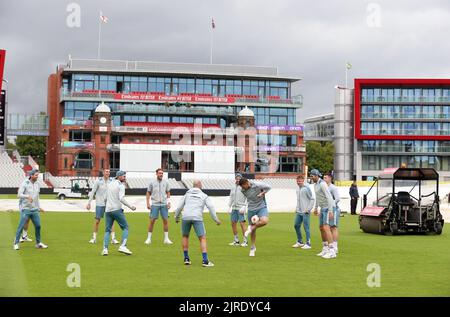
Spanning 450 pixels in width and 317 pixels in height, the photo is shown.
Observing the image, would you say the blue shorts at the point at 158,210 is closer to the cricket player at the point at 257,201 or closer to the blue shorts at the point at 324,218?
the cricket player at the point at 257,201

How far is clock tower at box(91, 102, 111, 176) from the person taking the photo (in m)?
93.5

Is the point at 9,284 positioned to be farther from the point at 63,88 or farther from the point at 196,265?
the point at 63,88

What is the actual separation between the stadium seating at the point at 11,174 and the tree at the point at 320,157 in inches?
1810

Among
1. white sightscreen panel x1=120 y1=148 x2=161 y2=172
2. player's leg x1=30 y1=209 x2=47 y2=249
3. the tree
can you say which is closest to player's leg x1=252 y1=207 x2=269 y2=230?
player's leg x1=30 y1=209 x2=47 y2=249

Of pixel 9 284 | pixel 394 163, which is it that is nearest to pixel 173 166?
pixel 394 163

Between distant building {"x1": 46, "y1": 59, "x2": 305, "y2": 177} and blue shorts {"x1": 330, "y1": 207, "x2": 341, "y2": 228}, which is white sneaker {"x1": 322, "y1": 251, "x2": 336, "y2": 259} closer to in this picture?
blue shorts {"x1": 330, "y1": 207, "x2": 341, "y2": 228}

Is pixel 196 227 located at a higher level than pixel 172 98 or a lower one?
lower

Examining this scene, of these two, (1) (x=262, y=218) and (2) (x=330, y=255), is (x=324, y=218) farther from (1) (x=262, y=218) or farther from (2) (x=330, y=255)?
(1) (x=262, y=218)

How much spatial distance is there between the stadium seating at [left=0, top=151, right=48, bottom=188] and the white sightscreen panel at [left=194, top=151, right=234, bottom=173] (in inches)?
843

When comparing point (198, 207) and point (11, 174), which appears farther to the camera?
point (11, 174)

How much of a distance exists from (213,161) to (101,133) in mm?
15171

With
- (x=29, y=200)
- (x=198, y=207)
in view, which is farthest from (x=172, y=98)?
(x=198, y=207)

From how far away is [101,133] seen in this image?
94062 mm
